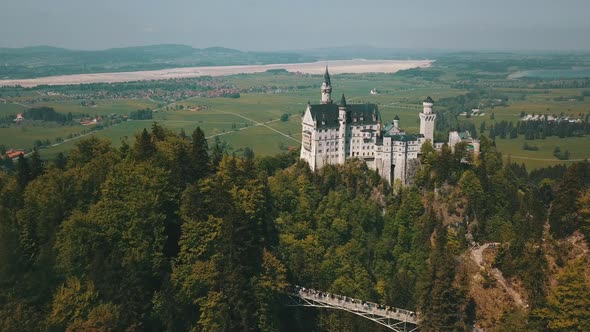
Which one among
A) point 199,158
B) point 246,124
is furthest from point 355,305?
point 246,124

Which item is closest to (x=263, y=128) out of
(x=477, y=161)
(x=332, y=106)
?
(x=332, y=106)

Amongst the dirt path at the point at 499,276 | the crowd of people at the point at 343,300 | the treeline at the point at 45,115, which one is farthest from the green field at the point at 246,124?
the crowd of people at the point at 343,300

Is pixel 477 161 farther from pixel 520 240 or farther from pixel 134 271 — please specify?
pixel 134 271

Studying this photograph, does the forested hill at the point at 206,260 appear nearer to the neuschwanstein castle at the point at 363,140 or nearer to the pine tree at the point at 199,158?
the pine tree at the point at 199,158

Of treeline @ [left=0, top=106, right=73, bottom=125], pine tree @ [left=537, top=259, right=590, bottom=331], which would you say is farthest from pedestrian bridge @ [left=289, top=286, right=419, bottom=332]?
treeline @ [left=0, top=106, right=73, bottom=125]

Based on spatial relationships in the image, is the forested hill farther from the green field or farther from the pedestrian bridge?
the green field

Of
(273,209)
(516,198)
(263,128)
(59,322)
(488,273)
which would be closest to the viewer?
(59,322)

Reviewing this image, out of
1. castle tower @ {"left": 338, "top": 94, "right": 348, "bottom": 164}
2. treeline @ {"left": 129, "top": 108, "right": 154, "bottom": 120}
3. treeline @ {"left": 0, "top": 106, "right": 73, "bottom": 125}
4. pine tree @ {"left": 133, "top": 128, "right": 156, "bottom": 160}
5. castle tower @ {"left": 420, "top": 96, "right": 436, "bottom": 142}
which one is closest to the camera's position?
pine tree @ {"left": 133, "top": 128, "right": 156, "bottom": 160}
